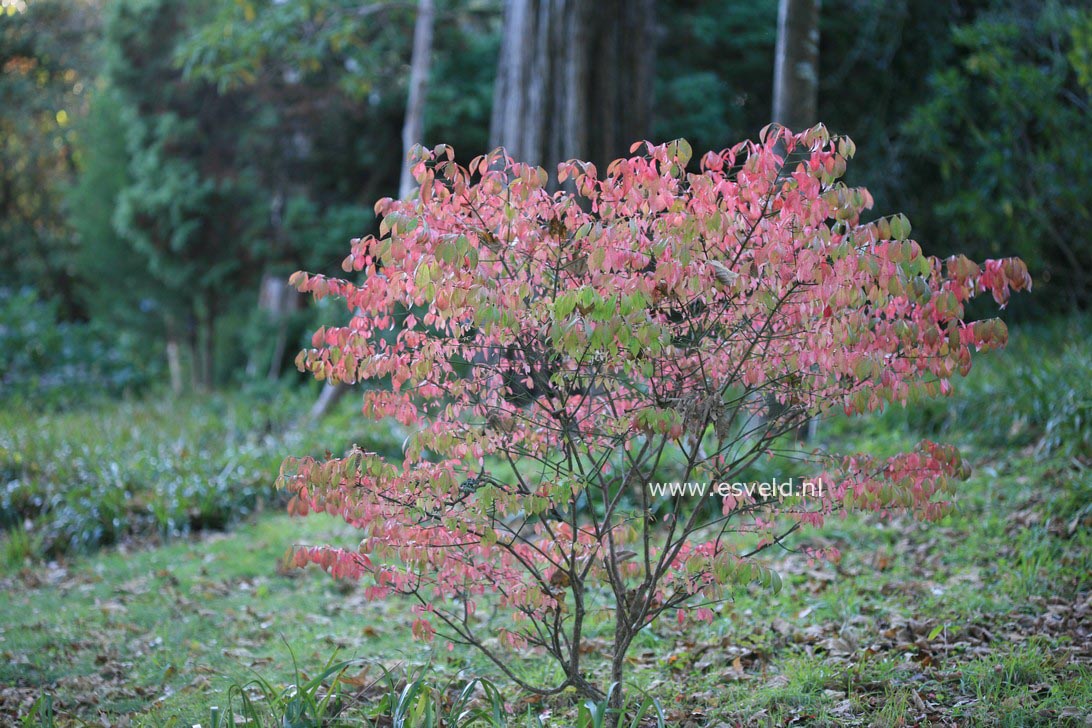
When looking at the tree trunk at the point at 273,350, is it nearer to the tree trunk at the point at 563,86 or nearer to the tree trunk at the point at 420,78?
the tree trunk at the point at 420,78

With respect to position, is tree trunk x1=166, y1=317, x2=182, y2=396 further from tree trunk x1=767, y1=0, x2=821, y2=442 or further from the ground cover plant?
tree trunk x1=767, y1=0, x2=821, y2=442

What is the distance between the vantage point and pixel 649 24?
24.7ft

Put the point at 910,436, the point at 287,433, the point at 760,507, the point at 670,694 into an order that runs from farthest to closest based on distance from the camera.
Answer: the point at 287,433 → the point at 910,436 → the point at 670,694 → the point at 760,507

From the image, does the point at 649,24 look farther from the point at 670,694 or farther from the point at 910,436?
the point at 670,694

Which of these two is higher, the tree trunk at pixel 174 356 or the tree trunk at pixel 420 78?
the tree trunk at pixel 420 78

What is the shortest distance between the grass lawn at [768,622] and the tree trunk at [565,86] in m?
3.12

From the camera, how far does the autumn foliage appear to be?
2445 millimetres

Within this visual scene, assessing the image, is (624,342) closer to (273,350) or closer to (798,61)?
(798,61)

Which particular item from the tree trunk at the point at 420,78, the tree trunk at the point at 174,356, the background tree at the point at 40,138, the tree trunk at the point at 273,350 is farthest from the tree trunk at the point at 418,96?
the background tree at the point at 40,138

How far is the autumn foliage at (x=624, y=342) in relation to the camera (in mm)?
2445

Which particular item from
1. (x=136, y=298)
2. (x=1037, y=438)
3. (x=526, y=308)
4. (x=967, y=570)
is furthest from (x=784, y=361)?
(x=136, y=298)

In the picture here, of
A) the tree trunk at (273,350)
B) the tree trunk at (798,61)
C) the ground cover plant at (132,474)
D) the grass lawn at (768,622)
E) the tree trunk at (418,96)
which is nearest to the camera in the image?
the grass lawn at (768,622)

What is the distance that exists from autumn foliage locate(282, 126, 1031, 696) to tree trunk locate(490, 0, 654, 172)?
167 inches

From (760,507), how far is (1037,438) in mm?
3727
